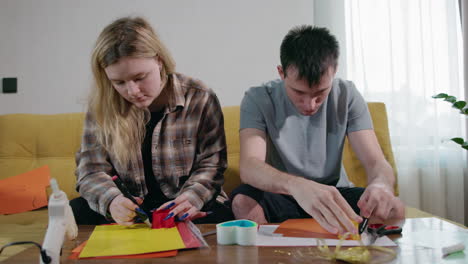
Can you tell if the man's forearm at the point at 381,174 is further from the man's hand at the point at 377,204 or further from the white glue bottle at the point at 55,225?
the white glue bottle at the point at 55,225

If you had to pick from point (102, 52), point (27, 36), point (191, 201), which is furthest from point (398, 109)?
point (27, 36)

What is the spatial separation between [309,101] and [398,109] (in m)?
1.33

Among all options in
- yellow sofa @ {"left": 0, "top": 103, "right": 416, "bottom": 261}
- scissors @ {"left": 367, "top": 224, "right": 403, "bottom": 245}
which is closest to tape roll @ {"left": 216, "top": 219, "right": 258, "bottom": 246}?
scissors @ {"left": 367, "top": 224, "right": 403, "bottom": 245}

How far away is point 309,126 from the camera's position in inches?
58.9

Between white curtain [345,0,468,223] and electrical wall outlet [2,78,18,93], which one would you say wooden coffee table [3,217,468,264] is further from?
electrical wall outlet [2,78,18,93]

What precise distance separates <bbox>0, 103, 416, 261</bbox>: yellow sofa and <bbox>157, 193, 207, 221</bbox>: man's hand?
535 mm

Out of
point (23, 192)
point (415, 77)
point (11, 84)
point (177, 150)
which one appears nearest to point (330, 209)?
point (177, 150)

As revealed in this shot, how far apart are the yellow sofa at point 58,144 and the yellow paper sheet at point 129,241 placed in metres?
0.82

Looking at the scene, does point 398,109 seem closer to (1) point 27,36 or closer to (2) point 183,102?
(2) point 183,102

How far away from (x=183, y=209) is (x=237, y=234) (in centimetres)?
34

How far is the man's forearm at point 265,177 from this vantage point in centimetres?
118

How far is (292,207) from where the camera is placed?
1.39m

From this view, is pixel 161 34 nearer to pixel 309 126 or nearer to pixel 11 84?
pixel 11 84

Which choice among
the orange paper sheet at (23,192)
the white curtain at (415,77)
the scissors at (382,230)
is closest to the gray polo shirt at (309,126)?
the scissors at (382,230)
